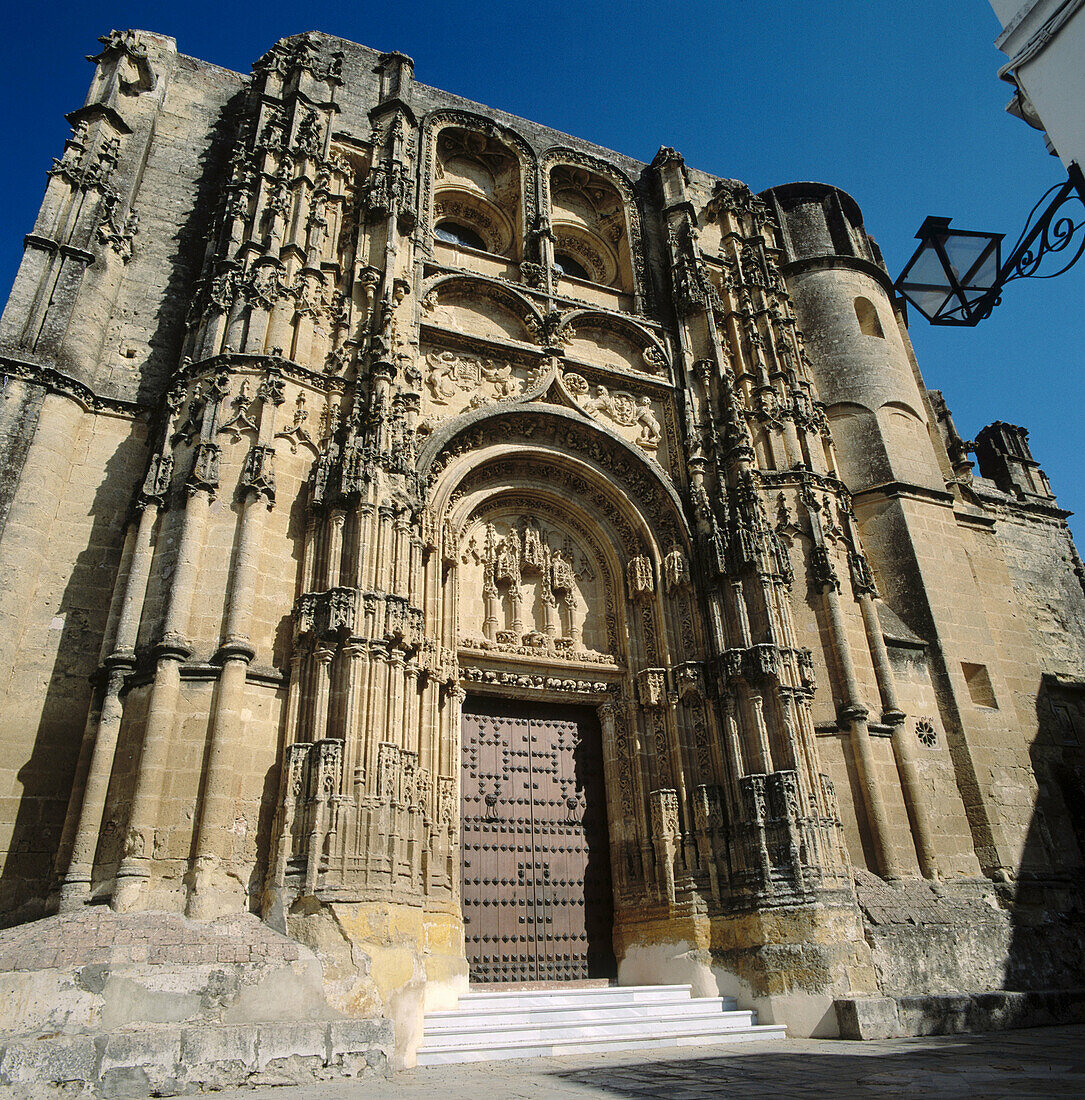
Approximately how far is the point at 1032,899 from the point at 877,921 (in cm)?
Result: 316

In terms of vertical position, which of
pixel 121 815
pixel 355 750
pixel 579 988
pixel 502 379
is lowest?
pixel 579 988

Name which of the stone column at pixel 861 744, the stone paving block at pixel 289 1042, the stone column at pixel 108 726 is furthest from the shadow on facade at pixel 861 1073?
the stone column at pixel 108 726

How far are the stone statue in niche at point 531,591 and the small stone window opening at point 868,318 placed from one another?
7.63m

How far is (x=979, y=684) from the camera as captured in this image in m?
12.2

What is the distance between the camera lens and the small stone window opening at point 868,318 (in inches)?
606

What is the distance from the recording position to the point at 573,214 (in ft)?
52.6

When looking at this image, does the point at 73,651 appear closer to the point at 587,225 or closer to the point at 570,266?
the point at 570,266

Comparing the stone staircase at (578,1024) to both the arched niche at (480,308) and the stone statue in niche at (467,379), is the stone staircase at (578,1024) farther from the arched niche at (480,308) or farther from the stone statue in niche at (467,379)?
the arched niche at (480,308)

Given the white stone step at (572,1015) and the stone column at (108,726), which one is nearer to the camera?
the stone column at (108,726)

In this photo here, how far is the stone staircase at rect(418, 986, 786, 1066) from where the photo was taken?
7.09 m

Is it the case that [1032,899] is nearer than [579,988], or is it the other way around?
[579,988]

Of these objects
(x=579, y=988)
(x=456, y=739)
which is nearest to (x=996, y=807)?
(x=579, y=988)

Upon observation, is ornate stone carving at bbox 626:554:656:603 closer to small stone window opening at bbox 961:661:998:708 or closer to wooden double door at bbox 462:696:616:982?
wooden double door at bbox 462:696:616:982

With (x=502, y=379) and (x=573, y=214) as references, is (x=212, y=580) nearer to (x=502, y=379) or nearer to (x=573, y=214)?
(x=502, y=379)
